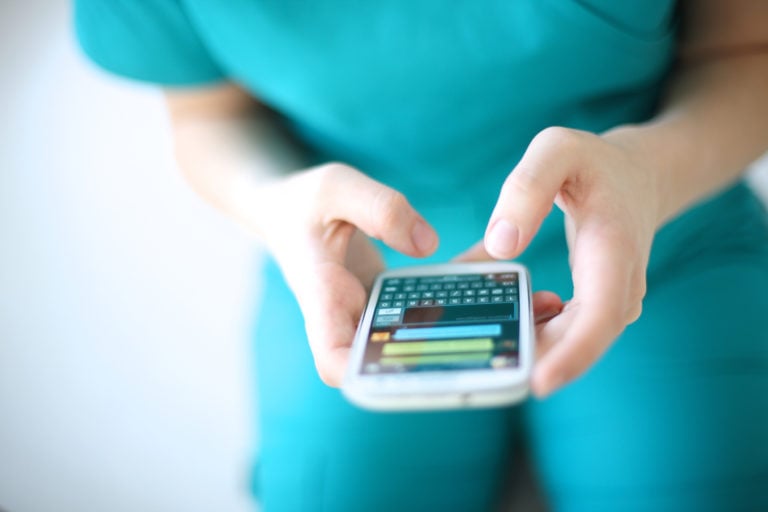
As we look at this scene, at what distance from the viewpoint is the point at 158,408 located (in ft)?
2.24

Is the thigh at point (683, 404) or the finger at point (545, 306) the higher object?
the finger at point (545, 306)

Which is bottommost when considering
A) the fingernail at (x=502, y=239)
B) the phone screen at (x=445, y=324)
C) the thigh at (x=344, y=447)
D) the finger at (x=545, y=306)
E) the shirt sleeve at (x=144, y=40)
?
the thigh at (x=344, y=447)

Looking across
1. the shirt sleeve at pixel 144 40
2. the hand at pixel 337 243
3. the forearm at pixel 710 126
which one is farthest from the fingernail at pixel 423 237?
the shirt sleeve at pixel 144 40

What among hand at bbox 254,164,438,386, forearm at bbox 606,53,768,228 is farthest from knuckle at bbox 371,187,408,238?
forearm at bbox 606,53,768,228

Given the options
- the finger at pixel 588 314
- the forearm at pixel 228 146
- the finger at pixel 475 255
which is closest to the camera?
the finger at pixel 588 314

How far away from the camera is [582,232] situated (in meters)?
0.36

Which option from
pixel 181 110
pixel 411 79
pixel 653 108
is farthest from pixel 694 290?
pixel 181 110

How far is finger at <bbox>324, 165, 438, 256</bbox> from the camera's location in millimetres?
383

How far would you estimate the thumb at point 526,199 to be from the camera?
35 centimetres

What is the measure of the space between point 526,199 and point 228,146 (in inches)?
12.5

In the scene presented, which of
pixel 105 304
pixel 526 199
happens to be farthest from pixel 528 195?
pixel 105 304

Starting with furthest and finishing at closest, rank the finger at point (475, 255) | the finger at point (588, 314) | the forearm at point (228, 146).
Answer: the forearm at point (228, 146) → the finger at point (475, 255) → the finger at point (588, 314)

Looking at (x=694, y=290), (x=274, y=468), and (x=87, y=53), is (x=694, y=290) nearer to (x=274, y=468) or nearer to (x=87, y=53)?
(x=274, y=468)

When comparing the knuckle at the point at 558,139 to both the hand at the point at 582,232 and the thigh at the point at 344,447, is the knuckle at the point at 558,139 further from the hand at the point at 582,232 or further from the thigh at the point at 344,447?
the thigh at the point at 344,447
